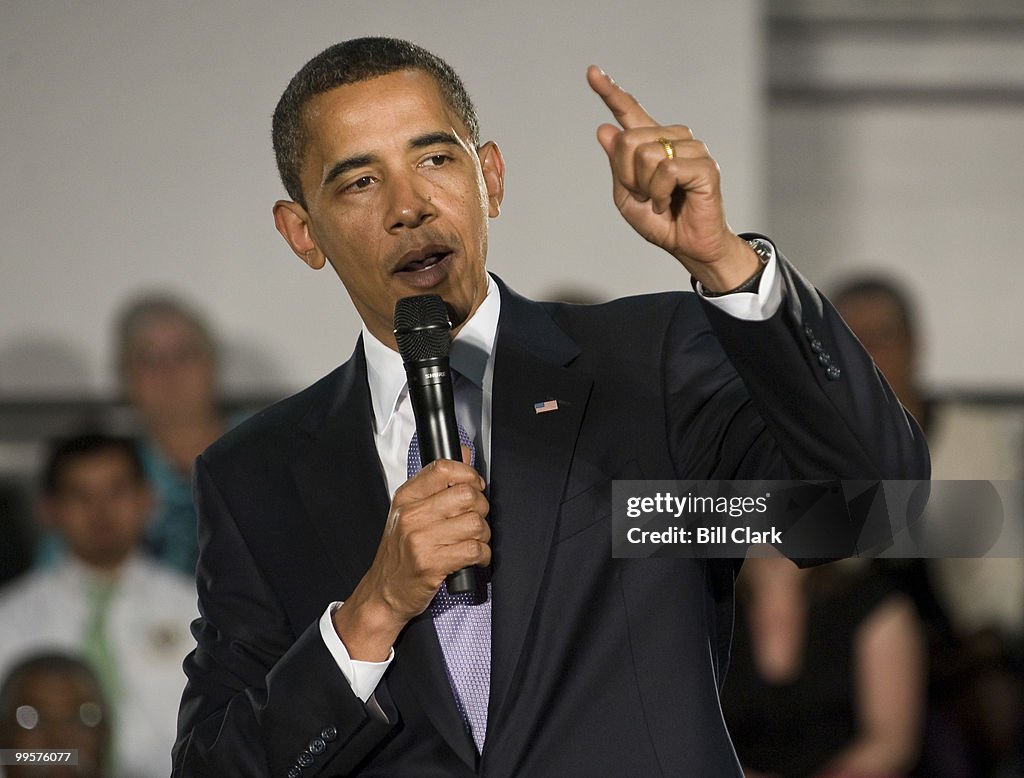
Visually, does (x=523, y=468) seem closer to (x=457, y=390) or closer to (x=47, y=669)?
(x=457, y=390)

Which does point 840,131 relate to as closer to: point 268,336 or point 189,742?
point 268,336

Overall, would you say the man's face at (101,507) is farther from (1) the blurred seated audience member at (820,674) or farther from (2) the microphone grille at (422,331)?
(2) the microphone grille at (422,331)

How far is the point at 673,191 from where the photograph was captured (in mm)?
1049

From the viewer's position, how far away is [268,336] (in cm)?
303

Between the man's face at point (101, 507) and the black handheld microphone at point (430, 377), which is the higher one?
the man's face at point (101, 507)

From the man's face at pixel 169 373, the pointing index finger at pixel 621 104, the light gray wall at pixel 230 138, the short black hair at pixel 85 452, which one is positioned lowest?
the pointing index finger at pixel 621 104

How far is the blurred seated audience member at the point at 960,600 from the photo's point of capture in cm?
281

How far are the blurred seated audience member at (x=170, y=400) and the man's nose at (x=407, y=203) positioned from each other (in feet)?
4.88

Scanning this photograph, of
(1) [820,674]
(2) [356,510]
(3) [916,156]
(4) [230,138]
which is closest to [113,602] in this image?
(4) [230,138]

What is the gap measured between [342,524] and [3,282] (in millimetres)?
2119

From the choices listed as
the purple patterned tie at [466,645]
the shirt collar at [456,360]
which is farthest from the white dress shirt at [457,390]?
the purple patterned tie at [466,645]

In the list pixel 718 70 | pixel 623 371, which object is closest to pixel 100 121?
pixel 718 70

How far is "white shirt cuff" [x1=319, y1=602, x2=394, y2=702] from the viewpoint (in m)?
1.18

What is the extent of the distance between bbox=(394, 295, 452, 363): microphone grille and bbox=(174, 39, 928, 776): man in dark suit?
0.11 meters
